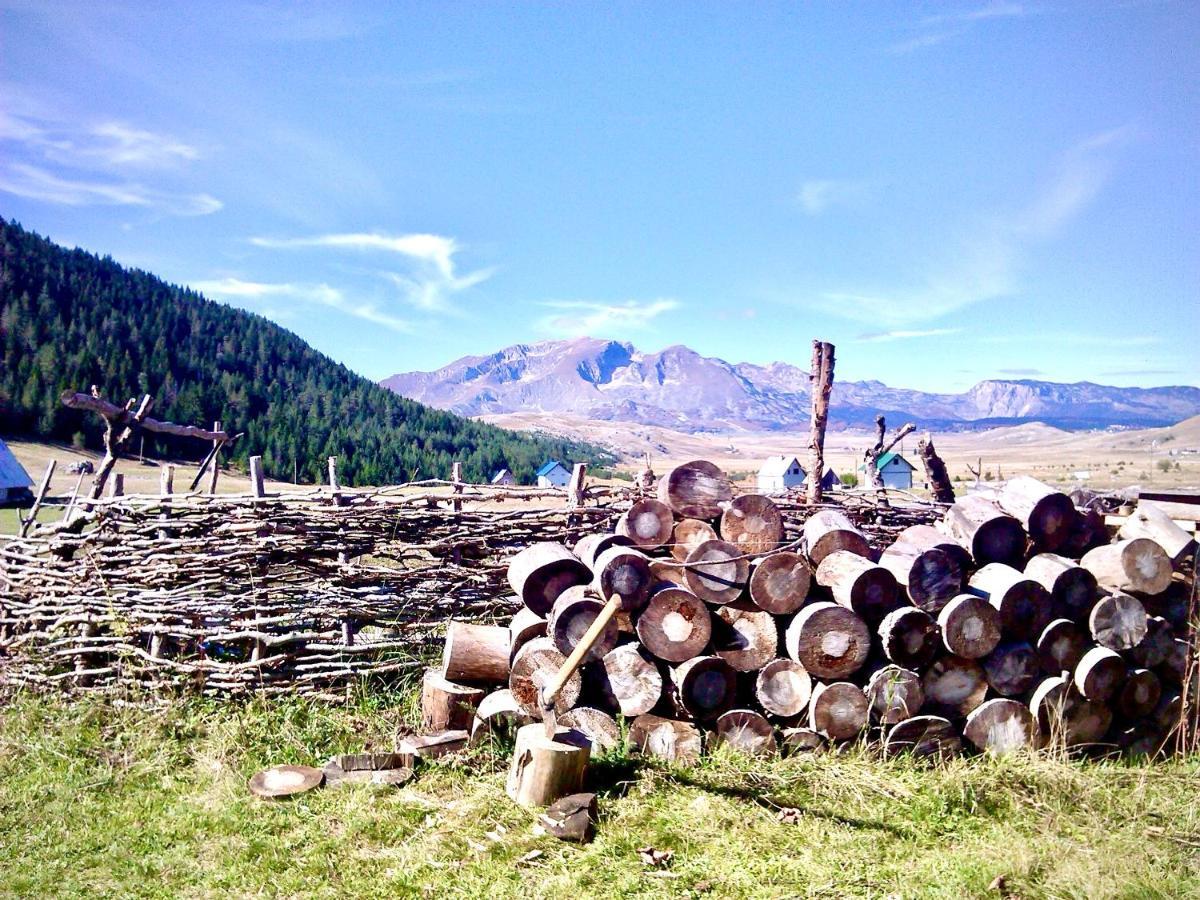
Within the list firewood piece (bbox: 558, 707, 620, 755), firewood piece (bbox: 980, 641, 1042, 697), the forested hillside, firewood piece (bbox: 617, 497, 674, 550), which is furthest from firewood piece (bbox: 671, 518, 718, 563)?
the forested hillside

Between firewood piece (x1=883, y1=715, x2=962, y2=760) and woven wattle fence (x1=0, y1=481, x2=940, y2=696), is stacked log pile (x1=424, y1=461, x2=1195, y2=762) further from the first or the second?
woven wattle fence (x1=0, y1=481, x2=940, y2=696)

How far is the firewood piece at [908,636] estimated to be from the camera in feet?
17.4

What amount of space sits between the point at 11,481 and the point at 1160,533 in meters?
32.1

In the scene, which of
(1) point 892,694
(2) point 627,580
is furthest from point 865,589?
(2) point 627,580

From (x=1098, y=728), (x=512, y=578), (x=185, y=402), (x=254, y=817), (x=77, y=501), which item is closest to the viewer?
(x=254, y=817)

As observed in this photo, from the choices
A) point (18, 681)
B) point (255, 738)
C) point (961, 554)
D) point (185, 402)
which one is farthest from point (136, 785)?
point (185, 402)

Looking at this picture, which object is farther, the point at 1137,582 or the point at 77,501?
the point at 77,501

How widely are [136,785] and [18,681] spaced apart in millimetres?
2414

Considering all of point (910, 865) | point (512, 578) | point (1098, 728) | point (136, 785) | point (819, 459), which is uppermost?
point (819, 459)

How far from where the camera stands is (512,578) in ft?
20.3

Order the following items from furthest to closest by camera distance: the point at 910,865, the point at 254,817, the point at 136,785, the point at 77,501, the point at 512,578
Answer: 1. the point at 77,501
2. the point at 512,578
3. the point at 136,785
4. the point at 254,817
5. the point at 910,865

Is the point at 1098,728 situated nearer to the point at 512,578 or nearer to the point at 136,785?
the point at 512,578

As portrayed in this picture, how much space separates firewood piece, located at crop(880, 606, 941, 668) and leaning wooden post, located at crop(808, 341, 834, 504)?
3714mm

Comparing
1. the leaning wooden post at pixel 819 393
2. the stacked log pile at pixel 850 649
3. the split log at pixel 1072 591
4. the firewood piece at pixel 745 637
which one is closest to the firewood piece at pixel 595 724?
the stacked log pile at pixel 850 649
